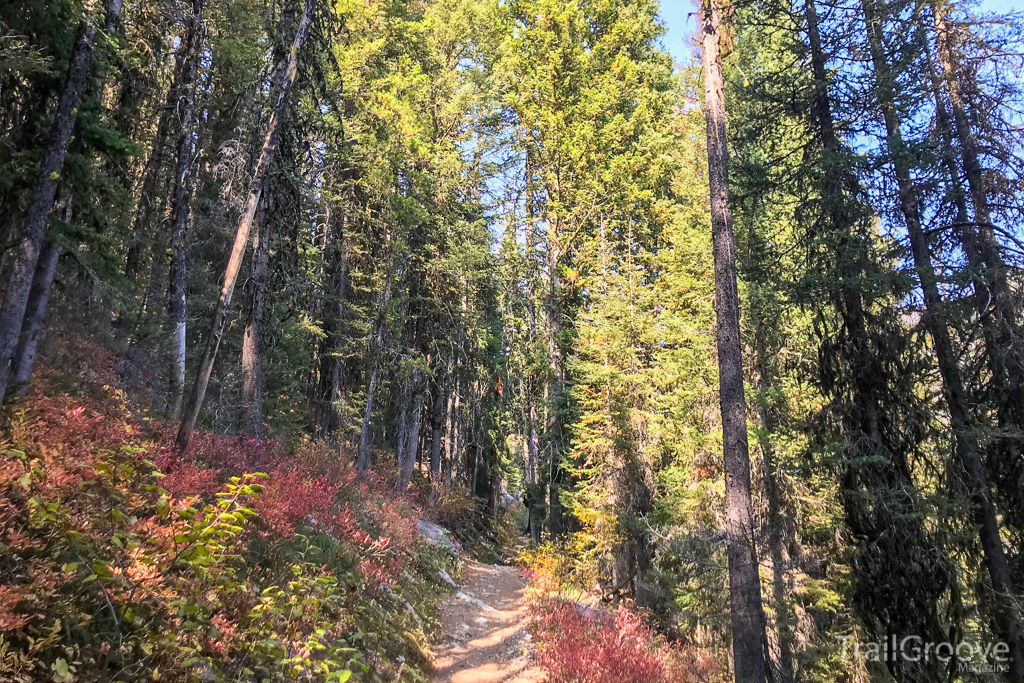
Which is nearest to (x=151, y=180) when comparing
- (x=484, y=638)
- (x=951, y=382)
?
(x=484, y=638)

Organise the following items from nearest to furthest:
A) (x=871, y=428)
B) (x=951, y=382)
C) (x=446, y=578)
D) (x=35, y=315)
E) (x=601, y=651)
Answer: (x=35, y=315) < (x=601, y=651) < (x=871, y=428) < (x=951, y=382) < (x=446, y=578)

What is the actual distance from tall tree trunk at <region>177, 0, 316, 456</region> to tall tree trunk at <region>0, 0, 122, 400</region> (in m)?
2.15

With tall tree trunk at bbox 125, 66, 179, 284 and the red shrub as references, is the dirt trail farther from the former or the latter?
tall tree trunk at bbox 125, 66, 179, 284

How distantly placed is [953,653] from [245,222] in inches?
521

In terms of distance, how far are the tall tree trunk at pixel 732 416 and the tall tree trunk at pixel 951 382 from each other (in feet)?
9.13

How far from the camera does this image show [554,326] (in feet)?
65.3

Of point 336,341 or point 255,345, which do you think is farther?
point 336,341

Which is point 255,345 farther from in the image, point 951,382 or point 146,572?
point 951,382

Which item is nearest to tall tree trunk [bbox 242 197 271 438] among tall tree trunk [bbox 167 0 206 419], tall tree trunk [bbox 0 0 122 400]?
tall tree trunk [bbox 167 0 206 419]

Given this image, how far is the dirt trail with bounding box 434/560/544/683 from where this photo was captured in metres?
8.46

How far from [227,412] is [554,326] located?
11650mm

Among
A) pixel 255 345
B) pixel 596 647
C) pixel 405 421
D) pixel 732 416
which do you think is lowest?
pixel 596 647

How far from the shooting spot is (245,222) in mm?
8500

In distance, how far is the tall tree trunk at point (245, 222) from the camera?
25.6 feet
